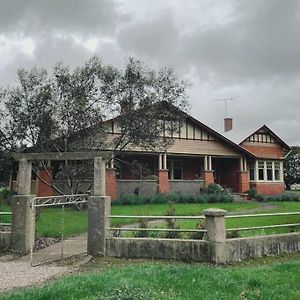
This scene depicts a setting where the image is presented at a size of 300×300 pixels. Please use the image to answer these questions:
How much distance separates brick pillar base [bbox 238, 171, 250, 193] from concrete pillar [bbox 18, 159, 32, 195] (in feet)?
80.9

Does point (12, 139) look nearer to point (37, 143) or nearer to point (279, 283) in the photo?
point (37, 143)

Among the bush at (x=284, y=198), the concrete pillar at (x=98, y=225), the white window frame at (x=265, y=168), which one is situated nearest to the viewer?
the concrete pillar at (x=98, y=225)

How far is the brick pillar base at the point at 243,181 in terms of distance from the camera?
1332 inches

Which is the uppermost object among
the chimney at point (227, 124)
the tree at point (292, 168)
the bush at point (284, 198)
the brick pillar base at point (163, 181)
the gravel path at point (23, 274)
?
the chimney at point (227, 124)

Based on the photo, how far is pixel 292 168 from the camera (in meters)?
63.7

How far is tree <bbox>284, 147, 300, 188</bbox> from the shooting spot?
62625 mm

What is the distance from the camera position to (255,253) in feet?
33.7

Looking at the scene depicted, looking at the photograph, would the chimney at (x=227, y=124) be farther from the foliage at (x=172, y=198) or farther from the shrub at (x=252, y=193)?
the foliage at (x=172, y=198)

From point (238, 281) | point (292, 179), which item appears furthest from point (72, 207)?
point (292, 179)

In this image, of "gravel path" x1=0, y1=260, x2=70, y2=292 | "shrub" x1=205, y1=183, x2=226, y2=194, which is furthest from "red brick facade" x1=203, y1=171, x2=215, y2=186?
"gravel path" x1=0, y1=260, x2=70, y2=292

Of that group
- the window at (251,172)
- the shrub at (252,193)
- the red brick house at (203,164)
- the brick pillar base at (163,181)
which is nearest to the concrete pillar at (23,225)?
the red brick house at (203,164)

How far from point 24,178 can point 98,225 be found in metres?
2.54

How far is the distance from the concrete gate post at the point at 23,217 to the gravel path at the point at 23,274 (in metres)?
1.17

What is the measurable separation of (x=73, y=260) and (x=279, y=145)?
31.4m
